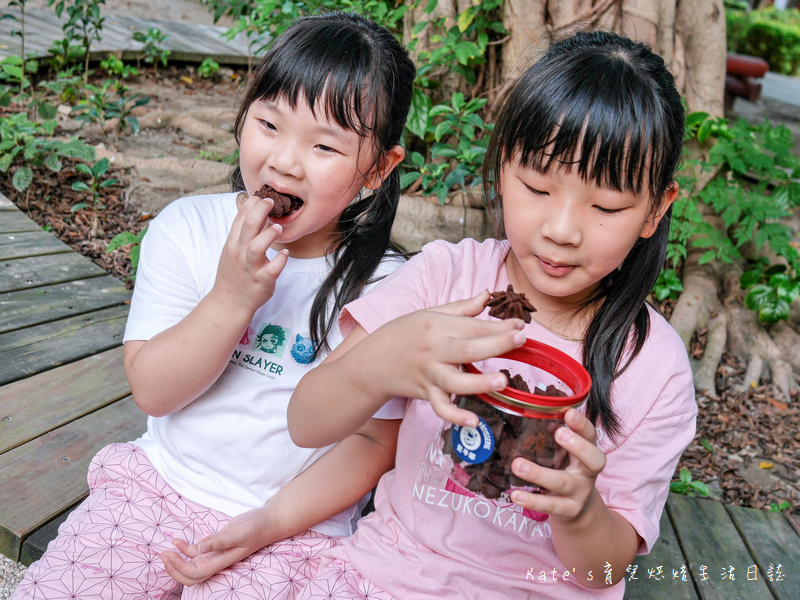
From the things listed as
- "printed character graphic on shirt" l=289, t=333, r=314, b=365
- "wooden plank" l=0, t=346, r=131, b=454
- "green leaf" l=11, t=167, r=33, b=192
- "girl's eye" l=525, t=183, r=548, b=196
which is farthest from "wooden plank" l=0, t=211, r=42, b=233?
"girl's eye" l=525, t=183, r=548, b=196

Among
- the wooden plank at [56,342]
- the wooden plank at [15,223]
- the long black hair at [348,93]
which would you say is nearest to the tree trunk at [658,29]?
the long black hair at [348,93]

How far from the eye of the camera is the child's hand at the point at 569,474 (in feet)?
3.14

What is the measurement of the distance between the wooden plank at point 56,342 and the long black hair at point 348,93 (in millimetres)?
1210

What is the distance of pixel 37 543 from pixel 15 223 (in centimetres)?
220

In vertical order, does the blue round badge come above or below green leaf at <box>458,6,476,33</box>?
below

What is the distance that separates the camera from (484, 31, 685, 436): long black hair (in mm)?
1258

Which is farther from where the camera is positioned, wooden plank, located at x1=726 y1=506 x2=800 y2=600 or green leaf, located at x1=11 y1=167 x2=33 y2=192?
green leaf, located at x1=11 y1=167 x2=33 y2=192

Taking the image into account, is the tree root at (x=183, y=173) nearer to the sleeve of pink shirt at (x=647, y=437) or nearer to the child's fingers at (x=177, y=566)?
the child's fingers at (x=177, y=566)

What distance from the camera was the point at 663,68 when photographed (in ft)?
4.53

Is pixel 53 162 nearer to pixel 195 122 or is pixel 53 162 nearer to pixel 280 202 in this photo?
pixel 195 122

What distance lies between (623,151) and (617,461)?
0.63 metres

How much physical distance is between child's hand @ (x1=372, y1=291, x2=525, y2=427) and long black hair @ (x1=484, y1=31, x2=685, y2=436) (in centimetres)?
42

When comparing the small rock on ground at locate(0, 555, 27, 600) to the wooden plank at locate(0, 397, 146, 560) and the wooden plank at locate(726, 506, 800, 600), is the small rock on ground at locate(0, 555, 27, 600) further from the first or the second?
the wooden plank at locate(726, 506, 800, 600)

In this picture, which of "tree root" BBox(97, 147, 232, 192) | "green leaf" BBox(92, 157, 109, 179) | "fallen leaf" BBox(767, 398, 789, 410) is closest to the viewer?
"fallen leaf" BBox(767, 398, 789, 410)
